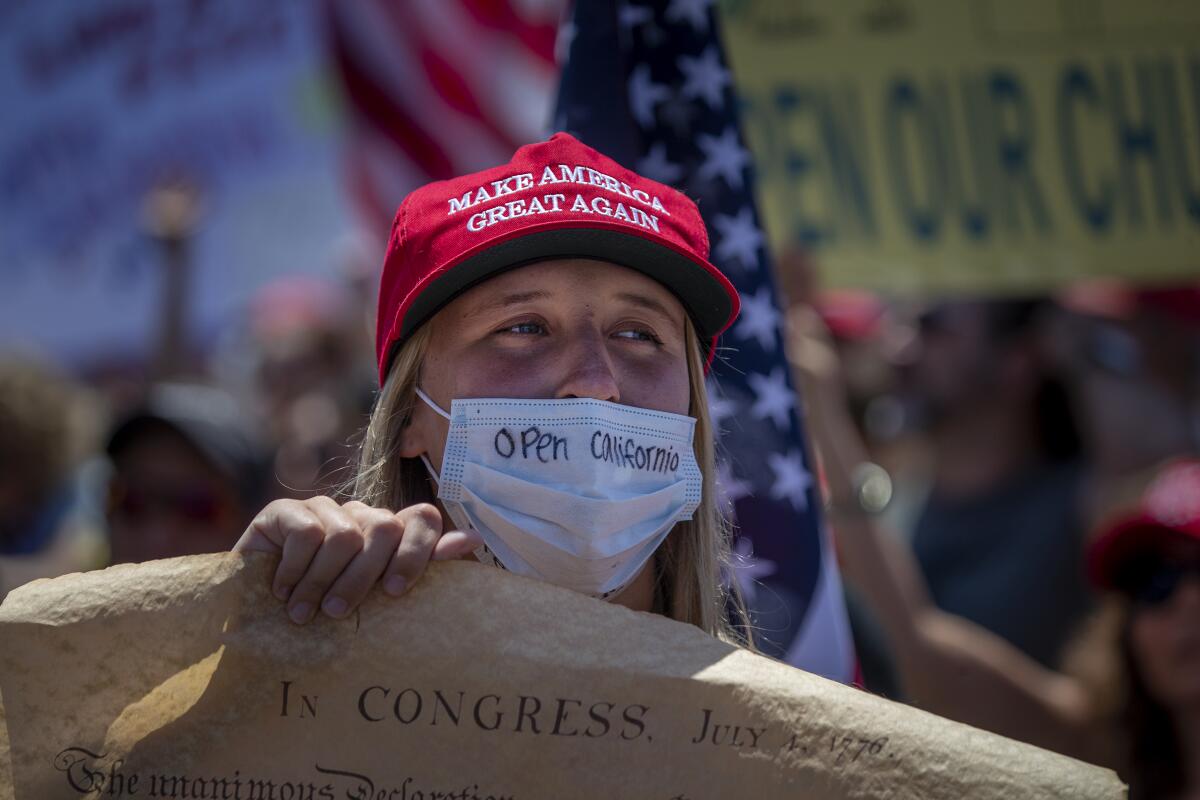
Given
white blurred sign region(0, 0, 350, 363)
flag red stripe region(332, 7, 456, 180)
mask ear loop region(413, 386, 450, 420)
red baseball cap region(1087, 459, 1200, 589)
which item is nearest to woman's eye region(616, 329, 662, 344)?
mask ear loop region(413, 386, 450, 420)

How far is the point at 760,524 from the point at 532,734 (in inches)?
53.4

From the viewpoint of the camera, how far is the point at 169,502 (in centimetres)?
399

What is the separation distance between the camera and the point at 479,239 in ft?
6.97

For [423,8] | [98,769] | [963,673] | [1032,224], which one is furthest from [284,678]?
[423,8]

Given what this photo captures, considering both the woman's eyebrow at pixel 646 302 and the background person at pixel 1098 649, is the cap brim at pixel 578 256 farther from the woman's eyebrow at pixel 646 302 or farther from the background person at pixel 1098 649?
the background person at pixel 1098 649

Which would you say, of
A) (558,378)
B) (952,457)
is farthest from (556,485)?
(952,457)

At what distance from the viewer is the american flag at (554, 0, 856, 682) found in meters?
2.96

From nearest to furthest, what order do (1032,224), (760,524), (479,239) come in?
(479,239) → (760,524) → (1032,224)

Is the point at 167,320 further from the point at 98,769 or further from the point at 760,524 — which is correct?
the point at 98,769

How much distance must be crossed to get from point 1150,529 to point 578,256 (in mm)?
2189

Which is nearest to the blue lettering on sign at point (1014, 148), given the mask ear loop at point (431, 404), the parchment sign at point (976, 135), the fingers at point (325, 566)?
the parchment sign at point (976, 135)

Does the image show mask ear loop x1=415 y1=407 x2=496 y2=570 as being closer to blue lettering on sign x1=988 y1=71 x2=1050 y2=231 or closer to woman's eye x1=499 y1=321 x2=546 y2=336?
woman's eye x1=499 y1=321 x2=546 y2=336

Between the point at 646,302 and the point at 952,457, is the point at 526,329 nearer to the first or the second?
the point at 646,302

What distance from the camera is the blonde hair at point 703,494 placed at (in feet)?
7.46
